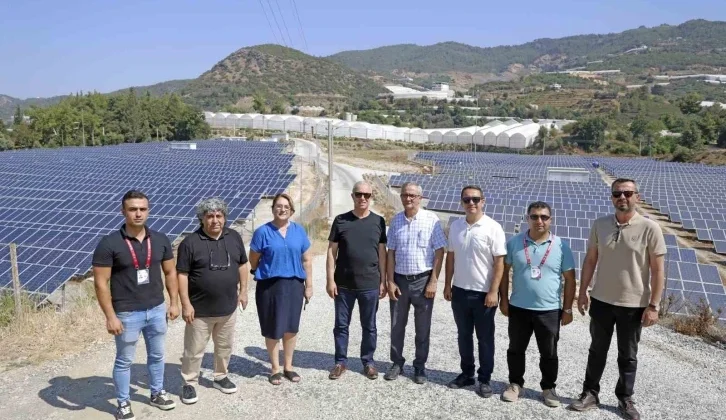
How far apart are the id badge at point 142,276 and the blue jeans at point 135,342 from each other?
0.25 metres

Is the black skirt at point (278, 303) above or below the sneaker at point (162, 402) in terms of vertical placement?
above

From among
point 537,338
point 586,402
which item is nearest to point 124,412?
point 537,338

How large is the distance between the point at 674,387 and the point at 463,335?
2.19 m

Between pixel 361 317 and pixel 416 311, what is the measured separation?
1.73ft

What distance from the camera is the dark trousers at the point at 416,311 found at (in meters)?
4.91

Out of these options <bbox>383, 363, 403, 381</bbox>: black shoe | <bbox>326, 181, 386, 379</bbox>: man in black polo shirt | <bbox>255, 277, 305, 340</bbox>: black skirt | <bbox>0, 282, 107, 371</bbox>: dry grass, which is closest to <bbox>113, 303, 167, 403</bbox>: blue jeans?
<bbox>255, 277, 305, 340</bbox>: black skirt

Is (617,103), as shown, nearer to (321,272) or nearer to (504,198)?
(504,198)

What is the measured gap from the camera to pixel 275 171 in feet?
98.2

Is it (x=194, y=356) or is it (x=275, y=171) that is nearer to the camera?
(x=194, y=356)

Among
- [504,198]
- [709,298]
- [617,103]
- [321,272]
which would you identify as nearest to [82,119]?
[504,198]

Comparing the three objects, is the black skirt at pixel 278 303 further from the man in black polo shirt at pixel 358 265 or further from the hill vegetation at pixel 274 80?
the hill vegetation at pixel 274 80

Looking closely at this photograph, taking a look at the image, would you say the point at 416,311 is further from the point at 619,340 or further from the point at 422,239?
the point at 619,340

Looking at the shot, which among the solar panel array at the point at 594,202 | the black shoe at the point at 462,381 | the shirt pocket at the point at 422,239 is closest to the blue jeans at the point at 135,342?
the shirt pocket at the point at 422,239

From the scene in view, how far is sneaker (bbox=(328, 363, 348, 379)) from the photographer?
5105 mm
